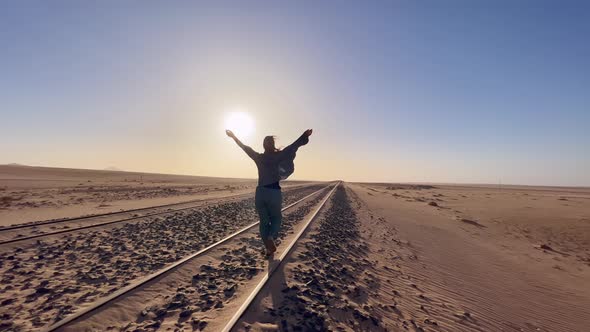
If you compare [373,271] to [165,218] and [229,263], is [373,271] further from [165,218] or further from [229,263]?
[165,218]

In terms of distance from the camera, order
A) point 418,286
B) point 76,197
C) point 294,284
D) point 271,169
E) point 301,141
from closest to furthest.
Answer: point 294,284, point 301,141, point 271,169, point 418,286, point 76,197

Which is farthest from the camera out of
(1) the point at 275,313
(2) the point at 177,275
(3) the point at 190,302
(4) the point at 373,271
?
(4) the point at 373,271

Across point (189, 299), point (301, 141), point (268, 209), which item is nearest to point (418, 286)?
point (268, 209)

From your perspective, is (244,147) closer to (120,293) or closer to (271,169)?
(271,169)

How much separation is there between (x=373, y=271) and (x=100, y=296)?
18.4ft

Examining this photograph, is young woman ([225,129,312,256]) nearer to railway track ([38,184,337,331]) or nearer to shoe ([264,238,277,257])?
shoe ([264,238,277,257])

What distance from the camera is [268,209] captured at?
23.0 feet

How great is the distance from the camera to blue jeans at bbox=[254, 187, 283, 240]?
269 inches

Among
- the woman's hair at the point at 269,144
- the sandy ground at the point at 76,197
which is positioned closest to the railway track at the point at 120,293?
the woman's hair at the point at 269,144

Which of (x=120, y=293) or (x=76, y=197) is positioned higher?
(x=76, y=197)

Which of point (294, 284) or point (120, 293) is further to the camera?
point (294, 284)

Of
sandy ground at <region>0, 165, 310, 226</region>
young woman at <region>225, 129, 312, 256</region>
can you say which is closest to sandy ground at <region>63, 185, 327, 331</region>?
young woman at <region>225, 129, 312, 256</region>

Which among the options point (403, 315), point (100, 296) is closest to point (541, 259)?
point (403, 315)

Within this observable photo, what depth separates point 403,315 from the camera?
200 inches
